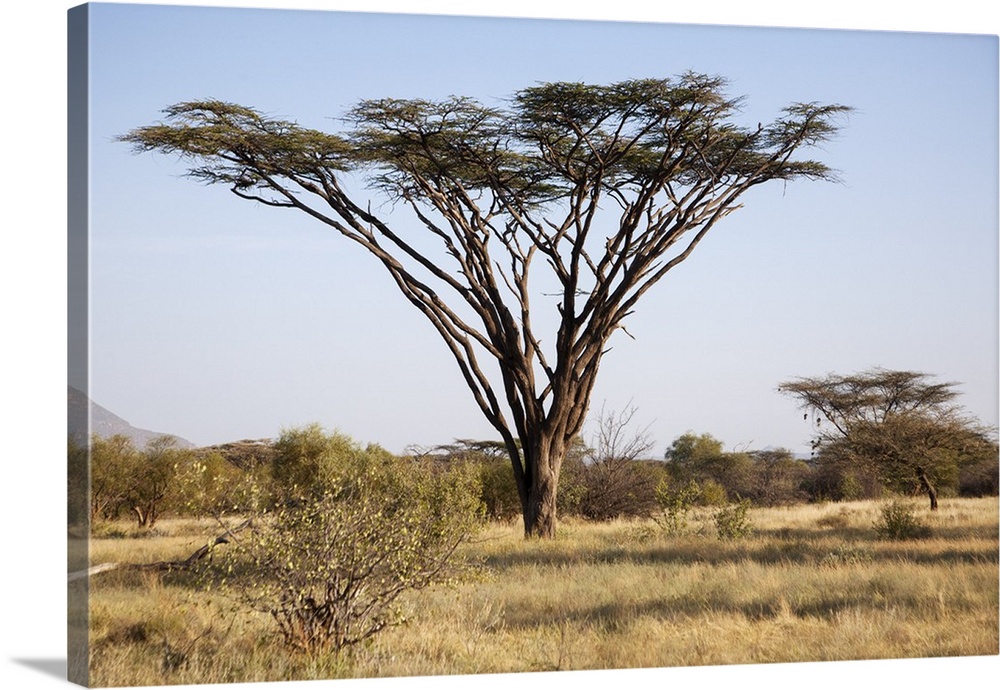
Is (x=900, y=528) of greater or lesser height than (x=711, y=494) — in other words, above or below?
below

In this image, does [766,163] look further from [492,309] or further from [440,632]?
[440,632]

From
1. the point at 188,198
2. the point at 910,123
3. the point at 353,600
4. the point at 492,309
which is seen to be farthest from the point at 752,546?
the point at 188,198

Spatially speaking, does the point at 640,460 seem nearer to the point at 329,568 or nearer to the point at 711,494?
the point at 711,494

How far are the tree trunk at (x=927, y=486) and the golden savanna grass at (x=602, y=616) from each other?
4.84 metres

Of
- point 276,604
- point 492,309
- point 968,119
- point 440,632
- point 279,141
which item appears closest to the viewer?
point 276,604

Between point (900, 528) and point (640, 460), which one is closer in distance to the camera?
point (900, 528)

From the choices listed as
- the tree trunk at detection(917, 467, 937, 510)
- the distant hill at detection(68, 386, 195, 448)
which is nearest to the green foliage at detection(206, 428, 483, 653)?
the distant hill at detection(68, 386, 195, 448)

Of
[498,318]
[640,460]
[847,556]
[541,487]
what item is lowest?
[847,556]

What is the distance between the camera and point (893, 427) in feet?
54.7

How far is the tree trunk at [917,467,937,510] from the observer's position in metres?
15.2

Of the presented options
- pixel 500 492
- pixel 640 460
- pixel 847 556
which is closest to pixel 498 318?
pixel 847 556

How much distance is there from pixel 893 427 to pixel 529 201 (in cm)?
709

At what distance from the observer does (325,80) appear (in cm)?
904

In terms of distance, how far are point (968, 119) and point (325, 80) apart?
458cm
